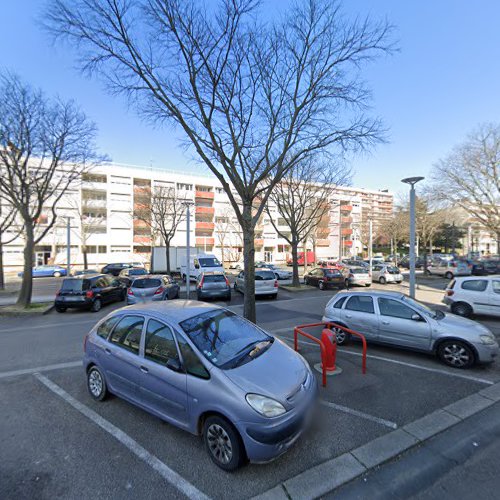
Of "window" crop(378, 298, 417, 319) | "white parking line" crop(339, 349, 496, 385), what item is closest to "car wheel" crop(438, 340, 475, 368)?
"white parking line" crop(339, 349, 496, 385)

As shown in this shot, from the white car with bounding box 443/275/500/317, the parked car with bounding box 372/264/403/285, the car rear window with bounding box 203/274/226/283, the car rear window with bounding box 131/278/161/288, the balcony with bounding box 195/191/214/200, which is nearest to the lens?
the white car with bounding box 443/275/500/317

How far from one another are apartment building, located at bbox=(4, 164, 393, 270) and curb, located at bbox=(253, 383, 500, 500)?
28.5m

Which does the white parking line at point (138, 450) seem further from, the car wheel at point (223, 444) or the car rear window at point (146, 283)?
the car rear window at point (146, 283)

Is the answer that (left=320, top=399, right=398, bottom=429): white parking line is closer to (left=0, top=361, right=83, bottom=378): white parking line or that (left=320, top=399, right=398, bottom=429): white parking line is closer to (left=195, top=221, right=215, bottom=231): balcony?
(left=0, top=361, right=83, bottom=378): white parking line

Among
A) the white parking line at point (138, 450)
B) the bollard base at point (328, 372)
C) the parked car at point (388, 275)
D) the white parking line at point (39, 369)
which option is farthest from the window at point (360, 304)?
the parked car at point (388, 275)

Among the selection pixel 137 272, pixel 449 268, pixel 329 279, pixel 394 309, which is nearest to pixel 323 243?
pixel 449 268

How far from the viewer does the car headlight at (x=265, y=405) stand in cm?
264

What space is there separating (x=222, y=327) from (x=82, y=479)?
6.69 ft

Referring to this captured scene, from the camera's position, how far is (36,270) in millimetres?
28672

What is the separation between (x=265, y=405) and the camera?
2.68 m

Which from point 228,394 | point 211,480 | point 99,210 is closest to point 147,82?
point 228,394

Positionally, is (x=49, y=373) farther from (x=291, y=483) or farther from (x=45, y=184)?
(x=45, y=184)

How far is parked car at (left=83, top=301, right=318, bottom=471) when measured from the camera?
266 cm

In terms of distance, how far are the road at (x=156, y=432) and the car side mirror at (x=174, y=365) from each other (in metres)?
0.88
